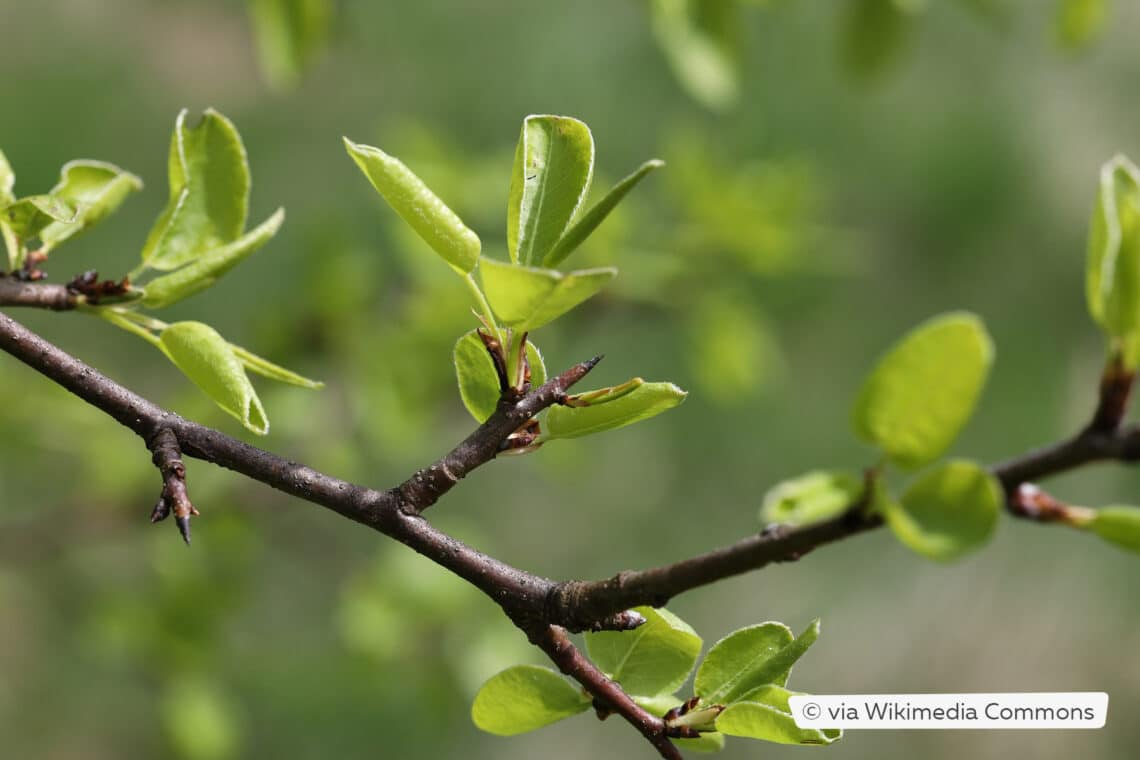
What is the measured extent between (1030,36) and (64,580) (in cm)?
159

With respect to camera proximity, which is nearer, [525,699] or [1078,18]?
[525,699]

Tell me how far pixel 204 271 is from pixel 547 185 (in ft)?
0.32

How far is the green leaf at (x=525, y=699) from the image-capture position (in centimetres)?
26

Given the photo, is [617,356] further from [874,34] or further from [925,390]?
[925,390]

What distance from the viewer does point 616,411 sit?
0.24 metres

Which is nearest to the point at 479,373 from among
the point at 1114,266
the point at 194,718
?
the point at 1114,266

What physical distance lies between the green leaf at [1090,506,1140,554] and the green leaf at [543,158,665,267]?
0.12 meters

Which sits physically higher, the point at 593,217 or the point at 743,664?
the point at 593,217

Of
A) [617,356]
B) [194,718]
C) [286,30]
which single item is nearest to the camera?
[286,30]

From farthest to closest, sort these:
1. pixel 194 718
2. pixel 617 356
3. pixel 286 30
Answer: pixel 617 356
pixel 194 718
pixel 286 30

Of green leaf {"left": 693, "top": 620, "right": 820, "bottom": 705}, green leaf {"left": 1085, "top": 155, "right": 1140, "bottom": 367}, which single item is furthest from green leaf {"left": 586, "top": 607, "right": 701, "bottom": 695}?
green leaf {"left": 1085, "top": 155, "right": 1140, "bottom": 367}

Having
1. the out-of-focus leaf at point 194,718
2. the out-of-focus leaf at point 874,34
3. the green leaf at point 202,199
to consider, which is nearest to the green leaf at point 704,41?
the out-of-focus leaf at point 874,34

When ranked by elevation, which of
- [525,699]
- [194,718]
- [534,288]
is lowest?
[194,718]

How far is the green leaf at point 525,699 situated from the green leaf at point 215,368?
8cm
